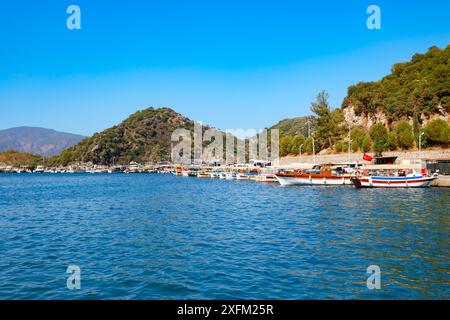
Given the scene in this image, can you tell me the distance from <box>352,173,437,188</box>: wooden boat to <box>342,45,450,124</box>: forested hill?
1870 inches

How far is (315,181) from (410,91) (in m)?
65.3

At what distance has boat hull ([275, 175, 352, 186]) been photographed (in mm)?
75062

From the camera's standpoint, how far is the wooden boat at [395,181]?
63219 mm

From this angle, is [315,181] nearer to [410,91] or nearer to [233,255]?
[233,255]

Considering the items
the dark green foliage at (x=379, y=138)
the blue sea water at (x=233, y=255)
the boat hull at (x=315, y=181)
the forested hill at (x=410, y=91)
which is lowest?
the blue sea water at (x=233, y=255)

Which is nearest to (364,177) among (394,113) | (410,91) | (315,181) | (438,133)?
(315,181)

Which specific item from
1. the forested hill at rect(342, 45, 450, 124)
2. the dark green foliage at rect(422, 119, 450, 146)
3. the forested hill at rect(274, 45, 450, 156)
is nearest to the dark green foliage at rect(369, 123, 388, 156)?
the forested hill at rect(274, 45, 450, 156)

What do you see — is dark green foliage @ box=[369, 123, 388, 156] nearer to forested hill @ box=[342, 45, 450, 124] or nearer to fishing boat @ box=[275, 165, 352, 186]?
forested hill @ box=[342, 45, 450, 124]

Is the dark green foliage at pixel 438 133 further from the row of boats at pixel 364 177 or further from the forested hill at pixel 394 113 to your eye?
the row of boats at pixel 364 177

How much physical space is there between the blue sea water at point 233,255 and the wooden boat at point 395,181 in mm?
26866

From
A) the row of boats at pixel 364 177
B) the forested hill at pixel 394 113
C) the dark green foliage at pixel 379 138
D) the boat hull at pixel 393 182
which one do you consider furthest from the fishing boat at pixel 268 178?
the boat hull at pixel 393 182

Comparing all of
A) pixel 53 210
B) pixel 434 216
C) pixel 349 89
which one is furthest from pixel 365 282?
pixel 349 89

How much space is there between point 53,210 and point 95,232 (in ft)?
64.7
